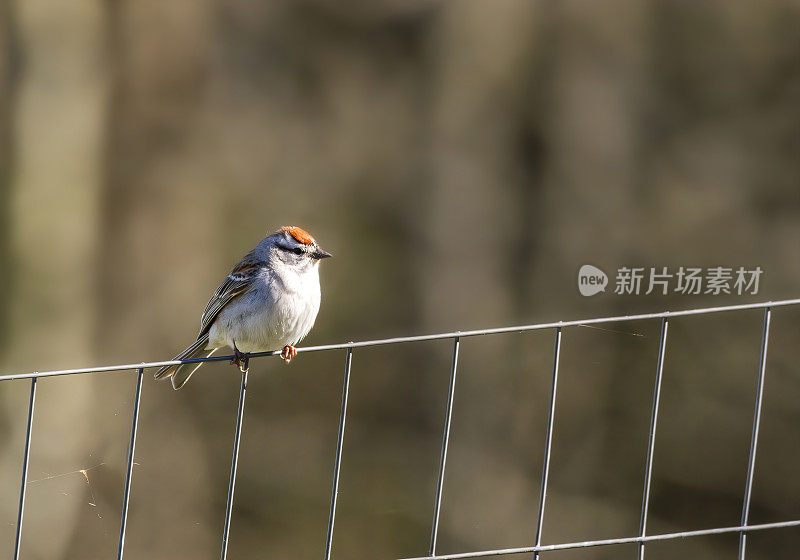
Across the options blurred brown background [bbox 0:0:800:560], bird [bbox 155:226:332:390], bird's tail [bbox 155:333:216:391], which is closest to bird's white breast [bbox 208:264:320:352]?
bird [bbox 155:226:332:390]

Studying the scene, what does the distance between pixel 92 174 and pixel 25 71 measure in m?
0.74

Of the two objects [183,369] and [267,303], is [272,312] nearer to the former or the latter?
[267,303]

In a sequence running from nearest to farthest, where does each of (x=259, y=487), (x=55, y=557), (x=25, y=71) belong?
1. (x=25, y=71)
2. (x=55, y=557)
3. (x=259, y=487)

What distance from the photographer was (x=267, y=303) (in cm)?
311

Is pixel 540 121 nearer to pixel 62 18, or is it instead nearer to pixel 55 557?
pixel 62 18

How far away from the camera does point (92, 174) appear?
6.17 meters

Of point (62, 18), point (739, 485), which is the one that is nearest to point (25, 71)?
point (62, 18)

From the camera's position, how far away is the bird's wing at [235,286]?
325 centimetres

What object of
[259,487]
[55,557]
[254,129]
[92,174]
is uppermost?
[254,129]

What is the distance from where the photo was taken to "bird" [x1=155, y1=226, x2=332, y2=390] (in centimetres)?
310

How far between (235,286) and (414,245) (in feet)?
11.3

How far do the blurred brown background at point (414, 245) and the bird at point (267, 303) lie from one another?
117 inches

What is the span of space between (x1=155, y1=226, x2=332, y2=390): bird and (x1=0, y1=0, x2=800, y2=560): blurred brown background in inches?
117

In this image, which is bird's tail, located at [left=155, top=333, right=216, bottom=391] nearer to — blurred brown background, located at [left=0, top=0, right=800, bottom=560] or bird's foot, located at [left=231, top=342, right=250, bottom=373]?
bird's foot, located at [left=231, top=342, right=250, bottom=373]
